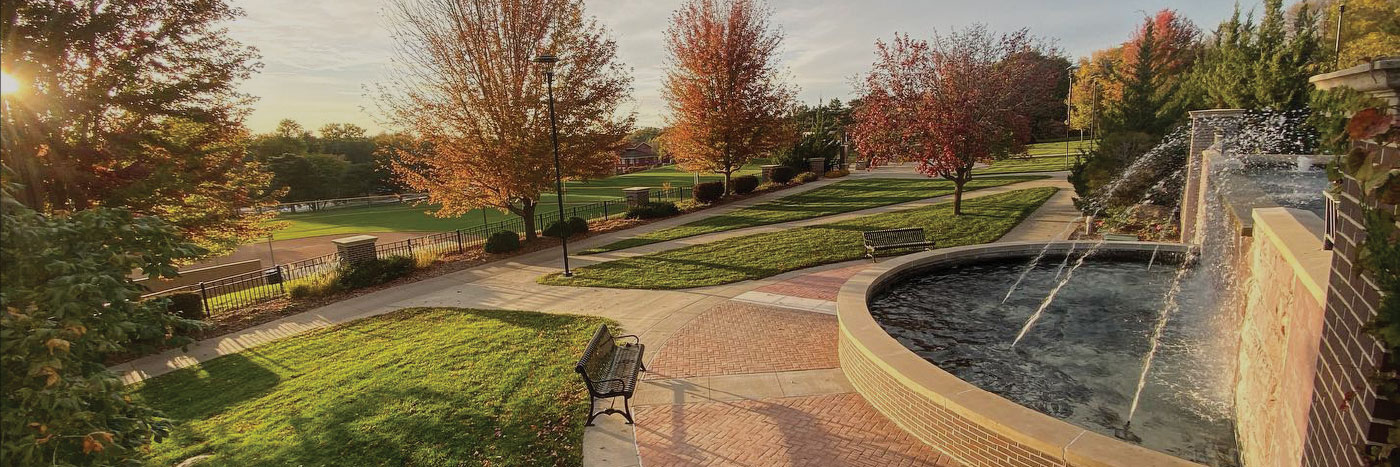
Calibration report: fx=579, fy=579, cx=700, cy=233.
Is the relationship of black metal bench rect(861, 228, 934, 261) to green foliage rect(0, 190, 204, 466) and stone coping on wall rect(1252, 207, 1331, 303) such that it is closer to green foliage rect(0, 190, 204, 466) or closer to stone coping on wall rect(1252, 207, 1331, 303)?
stone coping on wall rect(1252, 207, 1331, 303)

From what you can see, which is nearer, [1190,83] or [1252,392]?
[1252,392]

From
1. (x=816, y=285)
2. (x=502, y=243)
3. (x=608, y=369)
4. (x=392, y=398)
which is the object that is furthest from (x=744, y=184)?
(x=392, y=398)

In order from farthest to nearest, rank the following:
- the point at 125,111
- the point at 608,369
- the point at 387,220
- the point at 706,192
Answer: the point at 387,220 → the point at 706,192 → the point at 125,111 → the point at 608,369

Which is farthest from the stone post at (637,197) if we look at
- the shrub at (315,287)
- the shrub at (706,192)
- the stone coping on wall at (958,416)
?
the stone coping on wall at (958,416)

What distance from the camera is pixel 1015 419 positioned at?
17.3 ft

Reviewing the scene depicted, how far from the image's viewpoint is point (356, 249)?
17.0 meters

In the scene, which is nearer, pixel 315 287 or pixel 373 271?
pixel 315 287

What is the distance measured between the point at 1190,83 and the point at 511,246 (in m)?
28.8

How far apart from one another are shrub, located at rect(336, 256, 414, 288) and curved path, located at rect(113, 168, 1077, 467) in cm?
97

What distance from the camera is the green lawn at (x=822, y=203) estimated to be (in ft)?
72.0

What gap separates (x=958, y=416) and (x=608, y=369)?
14.5ft

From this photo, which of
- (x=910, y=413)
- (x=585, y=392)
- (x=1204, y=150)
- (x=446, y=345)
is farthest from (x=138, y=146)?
(x=1204, y=150)

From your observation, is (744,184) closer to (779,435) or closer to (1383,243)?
(779,435)

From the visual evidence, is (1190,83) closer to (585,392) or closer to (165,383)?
(585,392)
